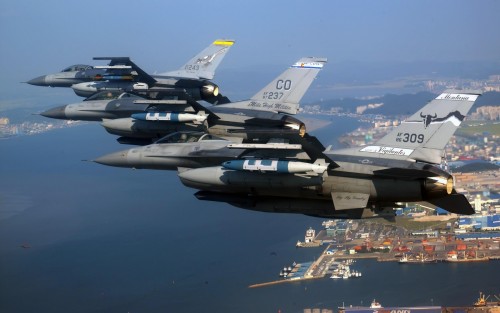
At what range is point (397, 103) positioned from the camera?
84.7 m

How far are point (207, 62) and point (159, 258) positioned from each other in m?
13.8

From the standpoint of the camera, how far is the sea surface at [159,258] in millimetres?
36781

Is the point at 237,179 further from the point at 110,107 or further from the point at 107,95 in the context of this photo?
the point at 107,95

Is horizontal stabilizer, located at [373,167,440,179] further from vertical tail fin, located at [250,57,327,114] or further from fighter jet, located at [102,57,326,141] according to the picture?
vertical tail fin, located at [250,57,327,114]

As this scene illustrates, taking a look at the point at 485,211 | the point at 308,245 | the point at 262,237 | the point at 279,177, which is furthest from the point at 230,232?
the point at 279,177

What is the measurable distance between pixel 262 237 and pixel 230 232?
231cm

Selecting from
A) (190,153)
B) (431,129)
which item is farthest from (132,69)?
(431,129)

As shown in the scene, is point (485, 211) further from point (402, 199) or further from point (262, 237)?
point (402, 199)

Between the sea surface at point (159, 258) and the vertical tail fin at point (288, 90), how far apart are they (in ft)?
37.9

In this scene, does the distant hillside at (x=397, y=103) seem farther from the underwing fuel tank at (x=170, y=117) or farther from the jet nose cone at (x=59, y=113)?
the underwing fuel tank at (x=170, y=117)

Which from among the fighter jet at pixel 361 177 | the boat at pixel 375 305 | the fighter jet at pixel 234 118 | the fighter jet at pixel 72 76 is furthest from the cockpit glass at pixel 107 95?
the boat at pixel 375 305

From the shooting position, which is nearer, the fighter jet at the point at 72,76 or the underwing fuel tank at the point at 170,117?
the underwing fuel tank at the point at 170,117

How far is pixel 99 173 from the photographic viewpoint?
6938 centimetres

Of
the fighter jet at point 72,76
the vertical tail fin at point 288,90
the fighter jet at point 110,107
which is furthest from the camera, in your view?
the fighter jet at point 72,76
